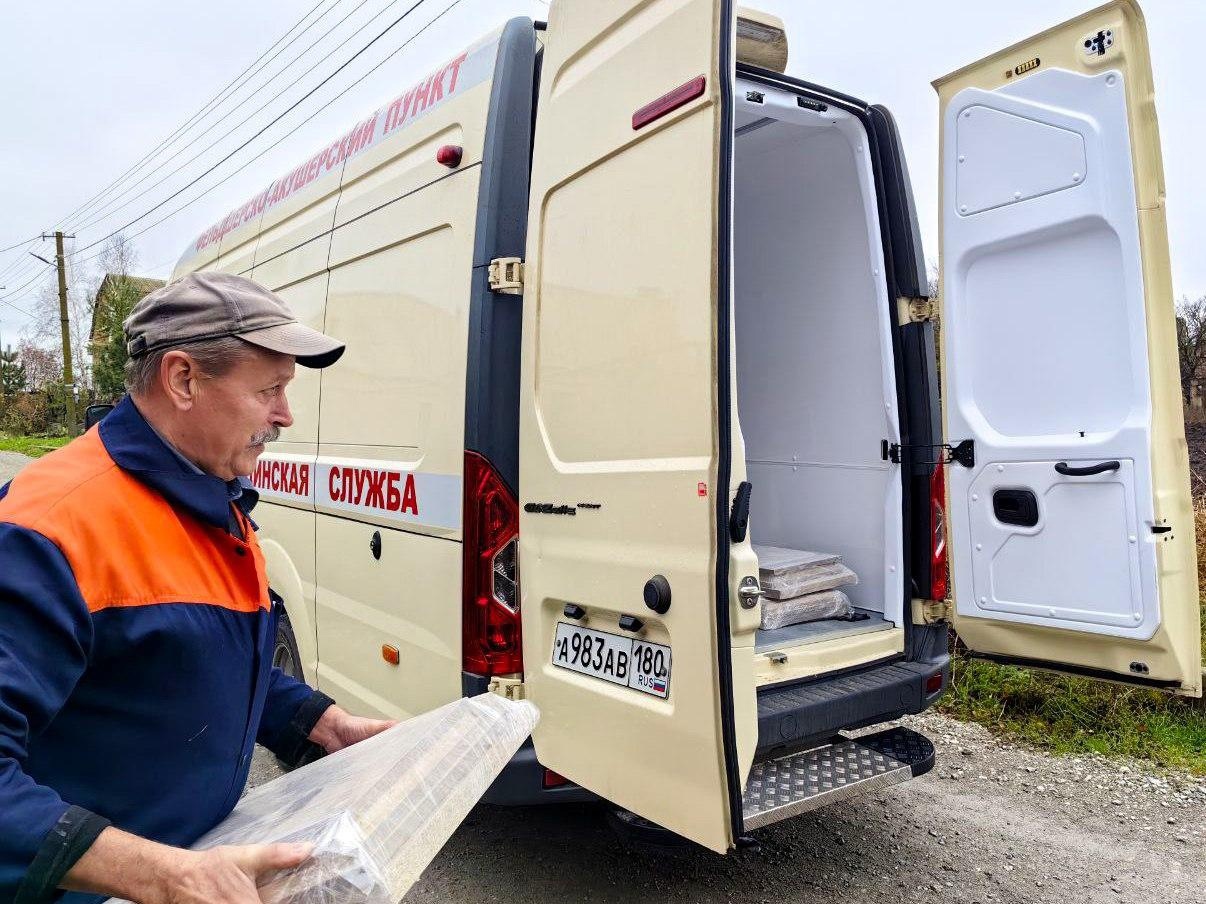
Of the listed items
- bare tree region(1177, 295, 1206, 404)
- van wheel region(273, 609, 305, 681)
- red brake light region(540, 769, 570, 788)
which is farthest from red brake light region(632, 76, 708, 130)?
bare tree region(1177, 295, 1206, 404)

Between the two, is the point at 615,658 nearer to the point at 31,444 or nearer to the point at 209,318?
the point at 209,318

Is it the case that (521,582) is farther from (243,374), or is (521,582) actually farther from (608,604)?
(243,374)

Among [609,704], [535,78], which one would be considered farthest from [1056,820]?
[535,78]

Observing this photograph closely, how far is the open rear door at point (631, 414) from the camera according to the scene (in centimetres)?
A: 204

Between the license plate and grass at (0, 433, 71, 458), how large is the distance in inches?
1199

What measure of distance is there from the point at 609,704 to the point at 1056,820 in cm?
230

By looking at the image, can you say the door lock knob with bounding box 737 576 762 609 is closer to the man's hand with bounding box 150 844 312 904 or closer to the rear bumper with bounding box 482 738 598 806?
the rear bumper with bounding box 482 738 598 806

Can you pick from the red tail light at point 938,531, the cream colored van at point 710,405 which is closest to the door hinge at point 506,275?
the cream colored van at point 710,405

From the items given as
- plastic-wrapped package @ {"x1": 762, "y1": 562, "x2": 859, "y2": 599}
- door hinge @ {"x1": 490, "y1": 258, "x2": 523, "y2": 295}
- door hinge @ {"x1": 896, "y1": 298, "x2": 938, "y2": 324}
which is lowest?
plastic-wrapped package @ {"x1": 762, "y1": 562, "x2": 859, "y2": 599}

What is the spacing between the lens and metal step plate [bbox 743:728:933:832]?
2553 millimetres

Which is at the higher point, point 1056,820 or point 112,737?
point 112,737

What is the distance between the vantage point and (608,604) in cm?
236

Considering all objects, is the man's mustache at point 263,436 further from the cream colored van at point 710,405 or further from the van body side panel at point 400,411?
the van body side panel at point 400,411

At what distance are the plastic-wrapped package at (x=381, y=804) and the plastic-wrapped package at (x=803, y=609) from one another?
2042 millimetres
